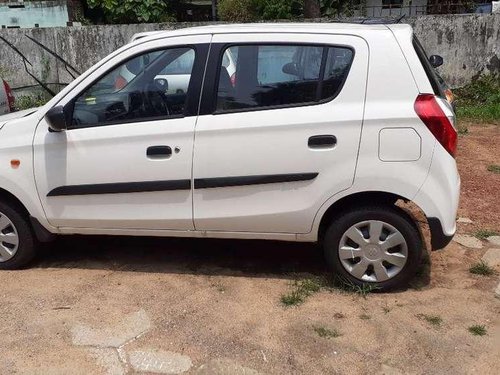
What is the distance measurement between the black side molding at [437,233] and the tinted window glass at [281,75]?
103 cm

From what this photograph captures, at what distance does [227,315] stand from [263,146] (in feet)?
3.59

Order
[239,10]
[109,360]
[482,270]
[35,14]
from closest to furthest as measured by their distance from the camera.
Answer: [109,360] → [482,270] → [239,10] → [35,14]

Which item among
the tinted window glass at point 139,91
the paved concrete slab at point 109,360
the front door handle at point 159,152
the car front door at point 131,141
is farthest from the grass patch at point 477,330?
the tinted window glass at point 139,91

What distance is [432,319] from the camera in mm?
3410

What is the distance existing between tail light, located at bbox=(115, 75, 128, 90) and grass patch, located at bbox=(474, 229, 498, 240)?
3.09m

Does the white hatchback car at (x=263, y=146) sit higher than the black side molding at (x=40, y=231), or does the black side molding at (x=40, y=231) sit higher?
the white hatchback car at (x=263, y=146)

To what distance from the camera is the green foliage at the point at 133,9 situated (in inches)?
539

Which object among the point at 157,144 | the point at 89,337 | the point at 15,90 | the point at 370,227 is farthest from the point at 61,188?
the point at 15,90

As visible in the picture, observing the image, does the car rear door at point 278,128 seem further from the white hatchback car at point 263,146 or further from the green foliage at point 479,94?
the green foliage at point 479,94

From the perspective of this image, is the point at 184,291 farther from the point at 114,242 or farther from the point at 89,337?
the point at 114,242

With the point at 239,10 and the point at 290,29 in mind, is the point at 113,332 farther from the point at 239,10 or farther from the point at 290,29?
the point at 239,10

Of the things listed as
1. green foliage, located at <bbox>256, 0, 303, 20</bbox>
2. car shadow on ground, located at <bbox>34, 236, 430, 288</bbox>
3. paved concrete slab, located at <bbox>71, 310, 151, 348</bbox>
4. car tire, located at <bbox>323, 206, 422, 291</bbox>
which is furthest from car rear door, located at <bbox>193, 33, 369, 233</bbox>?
green foliage, located at <bbox>256, 0, 303, 20</bbox>

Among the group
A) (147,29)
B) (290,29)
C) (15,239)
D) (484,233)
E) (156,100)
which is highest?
(290,29)

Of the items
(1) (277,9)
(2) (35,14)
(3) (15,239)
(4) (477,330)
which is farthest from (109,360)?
(2) (35,14)
